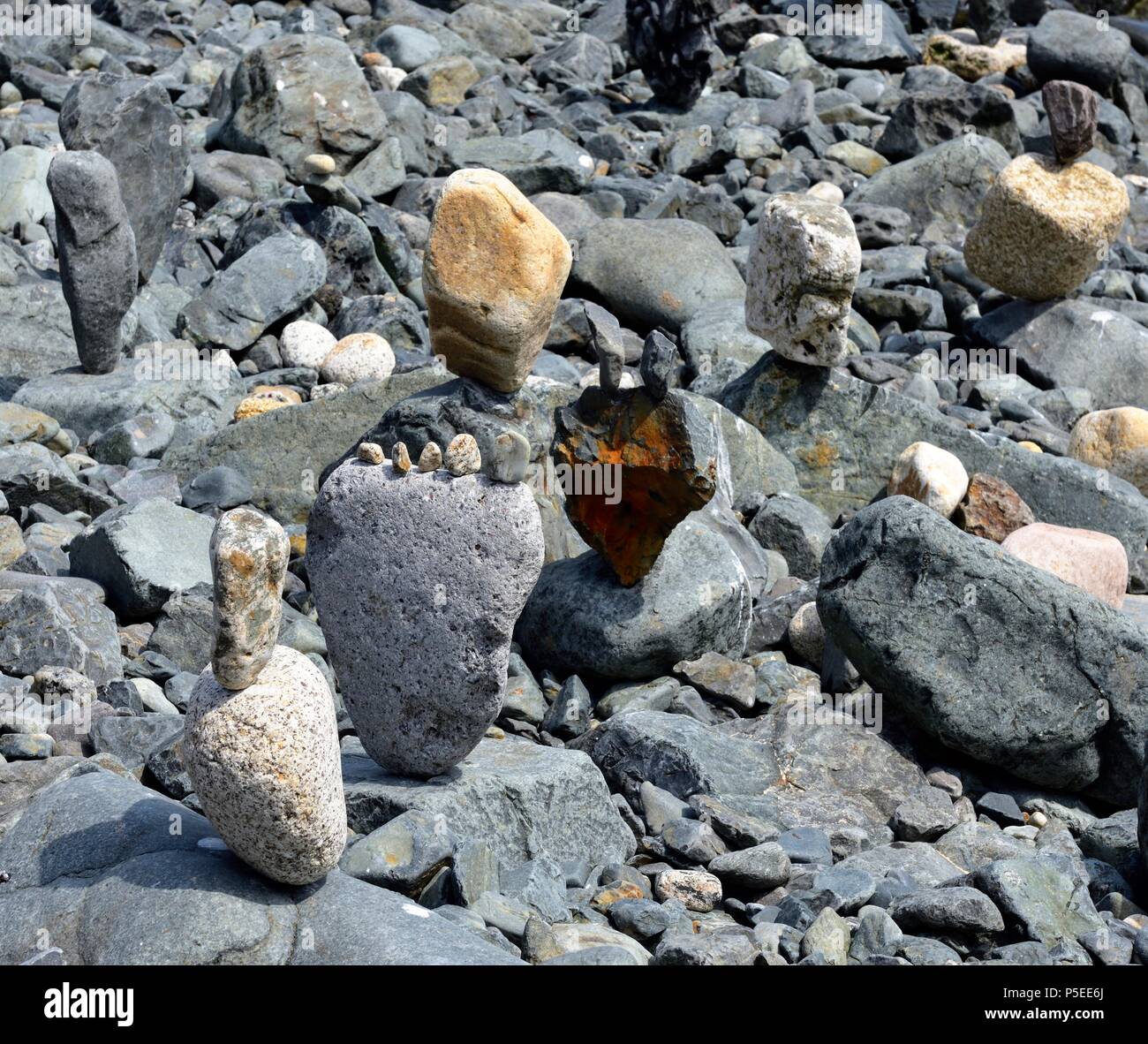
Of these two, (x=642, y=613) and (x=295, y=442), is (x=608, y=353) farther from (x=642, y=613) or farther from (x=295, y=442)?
(x=295, y=442)

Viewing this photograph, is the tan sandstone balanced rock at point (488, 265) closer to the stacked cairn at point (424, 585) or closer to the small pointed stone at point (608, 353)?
the small pointed stone at point (608, 353)

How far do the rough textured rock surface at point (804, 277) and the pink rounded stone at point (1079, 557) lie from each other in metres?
2.06

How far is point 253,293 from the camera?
11562mm

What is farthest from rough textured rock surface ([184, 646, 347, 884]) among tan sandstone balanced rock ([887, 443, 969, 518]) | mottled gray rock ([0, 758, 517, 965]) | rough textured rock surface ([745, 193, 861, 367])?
rough textured rock surface ([745, 193, 861, 367])

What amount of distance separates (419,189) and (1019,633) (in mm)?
9426

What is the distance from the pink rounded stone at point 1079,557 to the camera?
8508mm

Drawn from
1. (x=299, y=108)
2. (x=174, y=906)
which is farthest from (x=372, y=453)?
(x=299, y=108)

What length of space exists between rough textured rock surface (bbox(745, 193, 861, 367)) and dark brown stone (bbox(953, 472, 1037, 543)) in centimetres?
141

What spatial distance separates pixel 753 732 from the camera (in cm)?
704

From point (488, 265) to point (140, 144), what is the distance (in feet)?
17.5

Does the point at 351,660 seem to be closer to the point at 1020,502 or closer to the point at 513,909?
the point at 513,909

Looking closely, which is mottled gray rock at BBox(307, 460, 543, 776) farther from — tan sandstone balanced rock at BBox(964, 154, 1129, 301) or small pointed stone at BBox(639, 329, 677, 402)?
tan sandstone balanced rock at BBox(964, 154, 1129, 301)

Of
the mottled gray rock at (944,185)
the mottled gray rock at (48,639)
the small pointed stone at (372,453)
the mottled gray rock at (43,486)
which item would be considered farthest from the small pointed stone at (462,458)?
the mottled gray rock at (944,185)

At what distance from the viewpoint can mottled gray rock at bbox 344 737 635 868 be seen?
17.7 ft
